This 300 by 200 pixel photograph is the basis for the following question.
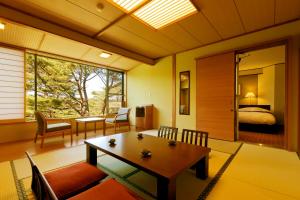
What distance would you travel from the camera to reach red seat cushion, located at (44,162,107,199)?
131cm

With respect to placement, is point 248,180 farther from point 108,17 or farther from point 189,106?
point 108,17

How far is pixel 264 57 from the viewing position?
5.17 meters

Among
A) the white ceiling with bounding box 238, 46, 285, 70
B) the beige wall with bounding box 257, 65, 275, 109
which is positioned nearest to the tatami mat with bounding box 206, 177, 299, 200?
the white ceiling with bounding box 238, 46, 285, 70

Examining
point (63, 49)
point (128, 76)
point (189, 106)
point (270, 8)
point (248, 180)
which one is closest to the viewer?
point (248, 180)

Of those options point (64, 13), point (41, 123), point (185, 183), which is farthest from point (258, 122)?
point (41, 123)

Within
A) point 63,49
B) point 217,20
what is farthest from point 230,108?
point 63,49

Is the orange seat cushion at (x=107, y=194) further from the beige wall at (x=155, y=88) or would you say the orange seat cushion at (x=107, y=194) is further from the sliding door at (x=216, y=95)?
the beige wall at (x=155, y=88)

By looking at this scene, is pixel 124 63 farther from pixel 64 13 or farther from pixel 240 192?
pixel 240 192

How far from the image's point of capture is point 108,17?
295 centimetres

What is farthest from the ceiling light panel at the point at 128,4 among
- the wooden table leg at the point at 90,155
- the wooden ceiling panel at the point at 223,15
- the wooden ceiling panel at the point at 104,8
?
the wooden table leg at the point at 90,155

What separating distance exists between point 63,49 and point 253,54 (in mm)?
5913

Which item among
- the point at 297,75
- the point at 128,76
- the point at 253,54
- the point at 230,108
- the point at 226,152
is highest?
the point at 253,54

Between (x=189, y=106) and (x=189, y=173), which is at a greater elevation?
(x=189, y=106)

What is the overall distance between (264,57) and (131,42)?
4.64 metres
